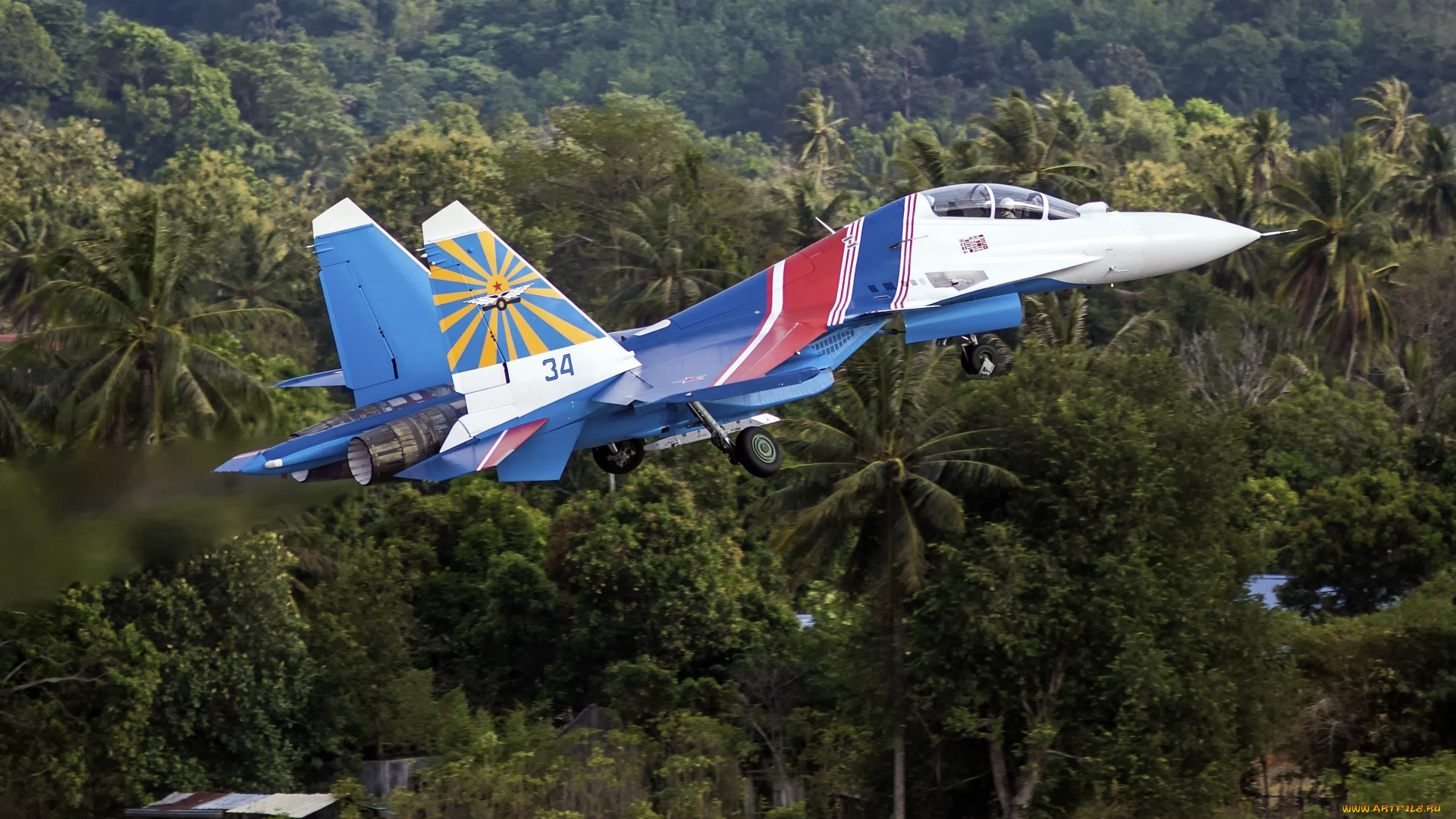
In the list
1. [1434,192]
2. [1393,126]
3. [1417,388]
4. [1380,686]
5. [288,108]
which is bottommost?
[1380,686]

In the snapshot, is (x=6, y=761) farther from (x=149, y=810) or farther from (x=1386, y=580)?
(x=1386, y=580)

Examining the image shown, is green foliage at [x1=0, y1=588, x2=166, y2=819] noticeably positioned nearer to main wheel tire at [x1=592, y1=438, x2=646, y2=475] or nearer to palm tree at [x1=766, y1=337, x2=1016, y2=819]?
palm tree at [x1=766, y1=337, x2=1016, y2=819]

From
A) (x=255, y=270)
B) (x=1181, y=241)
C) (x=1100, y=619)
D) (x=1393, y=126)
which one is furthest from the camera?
(x=1393, y=126)

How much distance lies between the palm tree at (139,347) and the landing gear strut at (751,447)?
46.0 feet

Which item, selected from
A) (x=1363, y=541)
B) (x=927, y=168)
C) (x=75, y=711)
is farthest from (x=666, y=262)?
(x=75, y=711)

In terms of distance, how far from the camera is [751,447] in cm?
2423

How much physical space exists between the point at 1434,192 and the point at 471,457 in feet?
247

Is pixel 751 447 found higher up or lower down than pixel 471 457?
higher up

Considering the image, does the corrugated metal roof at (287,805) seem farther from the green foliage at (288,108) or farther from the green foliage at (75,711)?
the green foliage at (288,108)

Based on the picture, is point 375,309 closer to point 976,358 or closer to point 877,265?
point 877,265

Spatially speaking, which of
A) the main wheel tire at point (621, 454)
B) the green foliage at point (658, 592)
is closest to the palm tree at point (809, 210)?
the green foliage at point (658, 592)

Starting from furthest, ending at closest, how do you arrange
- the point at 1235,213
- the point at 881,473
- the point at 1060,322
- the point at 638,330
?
the point at 1235,213 < the point at 1060,322 < the point at 881,473 < the point at 638,330

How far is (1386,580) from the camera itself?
152 ft

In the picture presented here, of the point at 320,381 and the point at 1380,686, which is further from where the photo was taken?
the point at 1380,686
